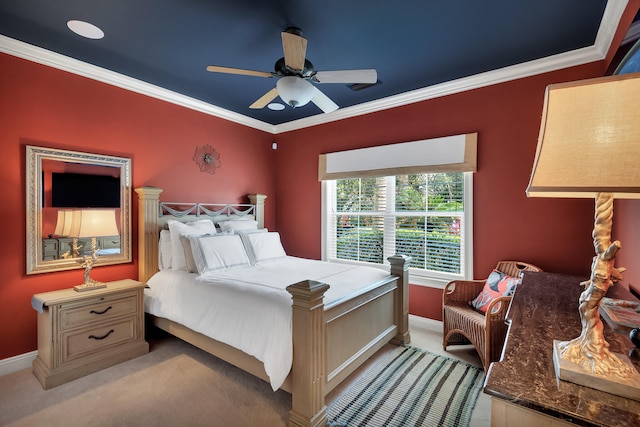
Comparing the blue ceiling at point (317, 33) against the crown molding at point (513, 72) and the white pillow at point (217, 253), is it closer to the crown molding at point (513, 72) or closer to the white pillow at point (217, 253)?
the crown molding at point (513, 72)

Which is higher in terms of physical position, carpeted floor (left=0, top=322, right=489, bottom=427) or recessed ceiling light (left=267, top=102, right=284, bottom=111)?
recessed ceiling light (left=267, top=102, right=284, bottom=111)

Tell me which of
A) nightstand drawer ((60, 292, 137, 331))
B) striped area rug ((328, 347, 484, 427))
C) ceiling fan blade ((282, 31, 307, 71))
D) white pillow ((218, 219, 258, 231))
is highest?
ceiling fan blade ((282, 31, 307, 71))

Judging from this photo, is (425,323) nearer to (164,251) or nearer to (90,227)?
(164,251)

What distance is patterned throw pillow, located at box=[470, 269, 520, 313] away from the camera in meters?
2.56

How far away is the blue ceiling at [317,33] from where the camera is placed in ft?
6.73

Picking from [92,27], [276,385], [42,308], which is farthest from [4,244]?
[276,385]

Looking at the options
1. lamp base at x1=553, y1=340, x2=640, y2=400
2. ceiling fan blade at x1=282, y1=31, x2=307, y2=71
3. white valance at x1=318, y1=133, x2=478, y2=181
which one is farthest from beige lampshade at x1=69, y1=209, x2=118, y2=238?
lamp base at x1=553, y1=340, x2=640, y2=400

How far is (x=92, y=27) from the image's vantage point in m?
2.27

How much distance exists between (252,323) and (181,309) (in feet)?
3.09

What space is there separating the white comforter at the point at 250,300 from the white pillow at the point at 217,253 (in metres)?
0.10

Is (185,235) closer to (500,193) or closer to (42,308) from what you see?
(42,308)

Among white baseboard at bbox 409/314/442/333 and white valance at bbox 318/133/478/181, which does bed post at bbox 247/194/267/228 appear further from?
white baseboard at bbox 409/314/442/333

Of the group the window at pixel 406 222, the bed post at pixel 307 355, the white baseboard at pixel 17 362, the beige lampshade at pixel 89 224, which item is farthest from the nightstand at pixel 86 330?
the window at pixel 406 222

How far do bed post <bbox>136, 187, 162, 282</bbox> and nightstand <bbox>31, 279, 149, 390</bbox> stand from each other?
377mm
